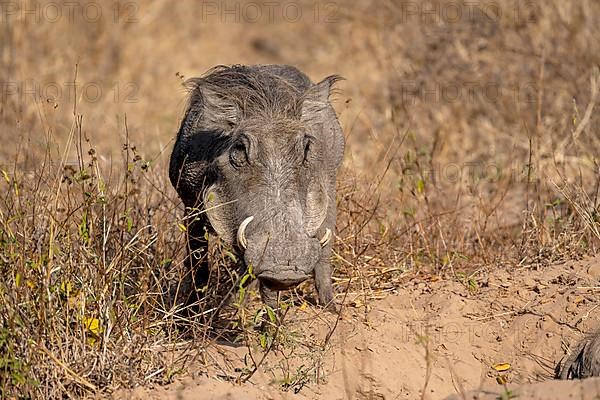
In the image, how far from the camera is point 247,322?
181 inches

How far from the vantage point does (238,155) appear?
4.40 metres

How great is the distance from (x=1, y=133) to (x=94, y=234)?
4.60 m

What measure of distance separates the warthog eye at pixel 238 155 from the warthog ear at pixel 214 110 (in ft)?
0.89

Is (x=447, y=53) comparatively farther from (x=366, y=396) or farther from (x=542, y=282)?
(x=366, y=396)

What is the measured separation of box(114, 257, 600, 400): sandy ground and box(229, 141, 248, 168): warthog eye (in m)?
0.83

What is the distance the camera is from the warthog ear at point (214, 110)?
470 cm

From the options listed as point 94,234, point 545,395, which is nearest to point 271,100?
point 94,234

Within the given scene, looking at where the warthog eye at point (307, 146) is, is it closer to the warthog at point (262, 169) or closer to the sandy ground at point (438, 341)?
the warthog at point (262, 169)

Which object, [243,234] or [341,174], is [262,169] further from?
[341,174]

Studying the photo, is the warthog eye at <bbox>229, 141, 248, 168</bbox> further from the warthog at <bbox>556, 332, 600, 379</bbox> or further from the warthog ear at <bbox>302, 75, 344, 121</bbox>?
the warthog at <bbox>556, 332, 600, 379</bbox>

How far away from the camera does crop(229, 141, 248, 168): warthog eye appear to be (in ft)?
14.4

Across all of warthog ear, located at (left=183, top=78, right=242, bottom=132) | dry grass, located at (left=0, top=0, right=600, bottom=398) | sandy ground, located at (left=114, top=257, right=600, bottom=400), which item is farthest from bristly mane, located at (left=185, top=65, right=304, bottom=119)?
sandy ground, located at (left=114, top=257, right=600, bottom=400)

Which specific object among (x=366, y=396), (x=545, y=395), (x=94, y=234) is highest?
(x=94, y=234)

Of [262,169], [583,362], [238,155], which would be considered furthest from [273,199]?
[583,362]
